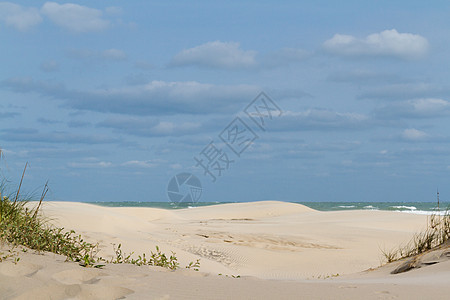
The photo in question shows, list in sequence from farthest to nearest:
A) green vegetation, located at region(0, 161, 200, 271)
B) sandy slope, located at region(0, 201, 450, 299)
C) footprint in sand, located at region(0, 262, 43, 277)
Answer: green vegetation, located at region(0, 161, 200, 271) → footprint in sand, located at region(0, 262, 43, 277) → sandy slope, located at region(0, 201, 450, 299)

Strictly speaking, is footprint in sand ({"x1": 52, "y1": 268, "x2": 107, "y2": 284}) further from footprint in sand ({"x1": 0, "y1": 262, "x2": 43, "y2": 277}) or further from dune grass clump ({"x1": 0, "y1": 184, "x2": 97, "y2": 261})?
dune grass clump ({"x1": 0, "y1": 184, "x2": 97, "y2": 261})

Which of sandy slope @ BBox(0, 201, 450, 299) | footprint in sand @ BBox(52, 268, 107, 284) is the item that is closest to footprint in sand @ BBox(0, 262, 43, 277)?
sandy slope @ BBox(0, 201, 450, 299)

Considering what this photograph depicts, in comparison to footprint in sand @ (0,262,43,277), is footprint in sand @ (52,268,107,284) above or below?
below

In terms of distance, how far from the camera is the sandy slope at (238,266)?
4.00 meters

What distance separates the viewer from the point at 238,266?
33.0ft

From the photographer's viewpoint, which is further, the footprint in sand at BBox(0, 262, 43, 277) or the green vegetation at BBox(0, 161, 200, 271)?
the green vegetation at BBox(0, 161, 200, 271)

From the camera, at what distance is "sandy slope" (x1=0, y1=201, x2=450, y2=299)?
400 cm

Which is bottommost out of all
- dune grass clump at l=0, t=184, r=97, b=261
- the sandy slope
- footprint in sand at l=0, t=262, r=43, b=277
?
the sandy slope

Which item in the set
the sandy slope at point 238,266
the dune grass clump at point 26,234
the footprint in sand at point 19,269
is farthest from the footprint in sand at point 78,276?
the dune grass clump at point 26,234

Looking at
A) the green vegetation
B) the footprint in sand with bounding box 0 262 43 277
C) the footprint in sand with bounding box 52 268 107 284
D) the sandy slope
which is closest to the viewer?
the sandy slope

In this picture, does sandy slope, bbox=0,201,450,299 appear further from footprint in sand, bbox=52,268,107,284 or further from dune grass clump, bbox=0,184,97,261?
dune grass clump, bbox=0,184,97,261

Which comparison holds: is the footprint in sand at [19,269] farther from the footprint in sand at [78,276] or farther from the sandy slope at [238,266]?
the footprint in sand at [78,276]

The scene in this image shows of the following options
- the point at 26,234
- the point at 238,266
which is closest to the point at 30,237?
the point at 26,234

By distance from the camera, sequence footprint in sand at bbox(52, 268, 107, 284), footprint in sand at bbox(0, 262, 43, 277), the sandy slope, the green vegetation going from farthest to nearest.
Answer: the green vegetation < footprint in sand at bbox(0, 262, 43, 277) < footprint in sand at bbox(52, 268, 107, 284) < the sandy slope
